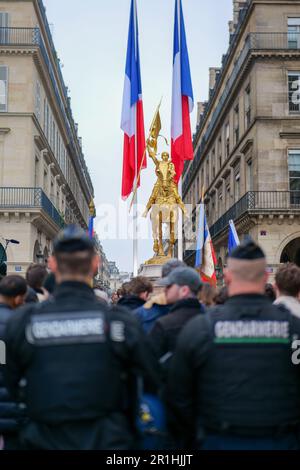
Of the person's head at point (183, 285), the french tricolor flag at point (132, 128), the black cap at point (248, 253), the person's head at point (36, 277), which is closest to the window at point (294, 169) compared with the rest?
the french tricolor flag at point (132, 128)

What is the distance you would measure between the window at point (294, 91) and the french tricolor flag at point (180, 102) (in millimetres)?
12631

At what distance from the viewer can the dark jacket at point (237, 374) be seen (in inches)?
117

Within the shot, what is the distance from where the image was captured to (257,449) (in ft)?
9.76

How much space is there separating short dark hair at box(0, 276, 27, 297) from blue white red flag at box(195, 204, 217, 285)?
823 centimetres

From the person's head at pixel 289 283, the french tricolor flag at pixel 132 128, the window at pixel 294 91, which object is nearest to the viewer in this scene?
the person's head at pixel 289 283

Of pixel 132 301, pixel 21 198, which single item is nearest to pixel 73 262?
pixel 132 301

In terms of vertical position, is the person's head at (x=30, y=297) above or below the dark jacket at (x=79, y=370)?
above

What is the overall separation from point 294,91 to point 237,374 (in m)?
24.7

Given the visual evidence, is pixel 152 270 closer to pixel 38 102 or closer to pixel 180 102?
pixel 180 102

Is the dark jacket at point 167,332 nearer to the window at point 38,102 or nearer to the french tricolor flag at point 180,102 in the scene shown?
the french tricolor flag at point 180,102

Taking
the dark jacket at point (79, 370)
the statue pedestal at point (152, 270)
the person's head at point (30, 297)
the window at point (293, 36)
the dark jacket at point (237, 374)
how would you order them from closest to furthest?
the dark jacket at point (79, 370) < the dark jacket at point (237, 374) < the person's head at point (30, 297) < the statue pedestal at point (152, 270) < the window at point (293, 36)

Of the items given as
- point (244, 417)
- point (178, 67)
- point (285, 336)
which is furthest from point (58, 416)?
point (178, 67)
